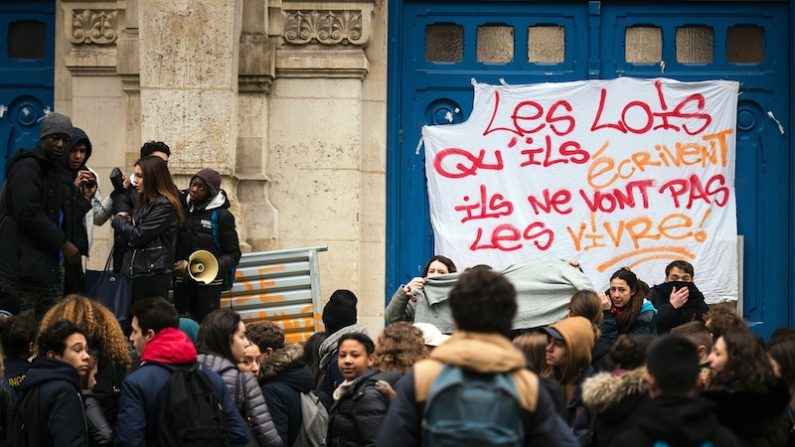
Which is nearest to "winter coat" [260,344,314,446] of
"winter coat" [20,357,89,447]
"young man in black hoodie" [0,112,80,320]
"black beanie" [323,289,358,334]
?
"black beanie" [323,289,358,334]

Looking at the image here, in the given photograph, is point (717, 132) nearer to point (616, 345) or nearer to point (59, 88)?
point (59, 88)

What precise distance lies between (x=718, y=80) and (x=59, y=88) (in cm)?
625

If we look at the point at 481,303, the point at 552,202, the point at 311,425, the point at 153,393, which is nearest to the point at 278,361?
the point at 311,425

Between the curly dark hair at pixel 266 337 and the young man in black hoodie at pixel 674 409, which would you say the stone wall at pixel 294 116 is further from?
the young man in black hoodie at pixel 674 409

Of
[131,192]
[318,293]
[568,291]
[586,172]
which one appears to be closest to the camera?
[568,291]

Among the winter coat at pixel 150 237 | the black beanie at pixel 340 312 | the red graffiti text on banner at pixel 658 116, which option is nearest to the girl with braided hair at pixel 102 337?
the winter coat at pixel 150 237

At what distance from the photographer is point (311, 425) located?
379 inches

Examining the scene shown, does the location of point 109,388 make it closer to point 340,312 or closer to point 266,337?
point 266,337

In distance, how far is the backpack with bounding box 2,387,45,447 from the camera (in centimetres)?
795

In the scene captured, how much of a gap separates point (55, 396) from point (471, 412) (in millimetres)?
2812

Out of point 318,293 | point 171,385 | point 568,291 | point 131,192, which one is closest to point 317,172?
point 318,293

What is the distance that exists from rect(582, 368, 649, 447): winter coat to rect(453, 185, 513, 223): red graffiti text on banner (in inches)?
291

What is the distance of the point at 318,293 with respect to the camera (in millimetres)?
13578

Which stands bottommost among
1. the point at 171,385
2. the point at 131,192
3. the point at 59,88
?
the point at 171,385
